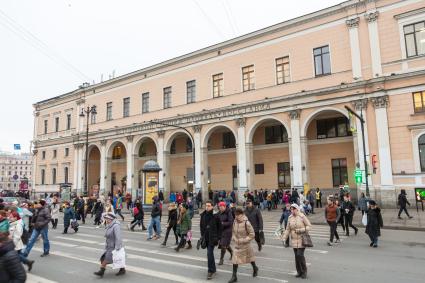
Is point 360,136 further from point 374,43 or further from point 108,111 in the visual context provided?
point 108,111

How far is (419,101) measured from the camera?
2403 centimetres

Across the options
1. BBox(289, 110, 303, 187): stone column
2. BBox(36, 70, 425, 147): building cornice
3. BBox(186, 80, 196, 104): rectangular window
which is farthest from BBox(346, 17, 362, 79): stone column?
BBox(186, 80, 196, 104): rectangular window

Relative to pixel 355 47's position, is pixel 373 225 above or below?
below

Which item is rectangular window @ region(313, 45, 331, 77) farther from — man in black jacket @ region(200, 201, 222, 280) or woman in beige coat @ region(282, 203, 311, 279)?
woman in beige coat @ region(282, 203, 311, 279)

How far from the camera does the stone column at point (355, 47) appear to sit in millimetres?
26508

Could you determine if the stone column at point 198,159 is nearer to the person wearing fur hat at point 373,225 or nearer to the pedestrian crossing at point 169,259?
the pedestrian crossing at point 169,259

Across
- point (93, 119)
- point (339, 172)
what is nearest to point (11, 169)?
point (93, 119)

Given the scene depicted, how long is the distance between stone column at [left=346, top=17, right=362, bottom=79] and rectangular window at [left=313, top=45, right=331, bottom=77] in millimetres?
2059

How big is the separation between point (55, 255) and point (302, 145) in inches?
864

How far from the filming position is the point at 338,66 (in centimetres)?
2762

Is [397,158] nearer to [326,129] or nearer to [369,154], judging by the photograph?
[369,154]

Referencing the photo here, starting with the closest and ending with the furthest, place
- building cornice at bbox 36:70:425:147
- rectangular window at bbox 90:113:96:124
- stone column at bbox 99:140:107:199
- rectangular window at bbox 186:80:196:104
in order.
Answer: building cornice at bbox 36:70:425:147 → rectangular window at bbox 186:80:196:104 → stone column at bbox 99:140:107:199 → rectangular window at bbox 90:113:96:124

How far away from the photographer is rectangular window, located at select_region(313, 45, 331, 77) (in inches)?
1120

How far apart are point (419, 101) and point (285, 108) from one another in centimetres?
1008
